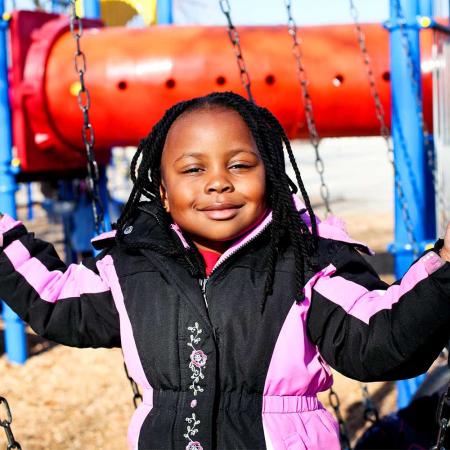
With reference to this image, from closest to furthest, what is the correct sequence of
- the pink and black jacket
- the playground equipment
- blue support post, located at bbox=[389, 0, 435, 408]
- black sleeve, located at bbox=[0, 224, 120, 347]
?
the pink and black jacket < black sleeve, located at bbox=[0, 224, 120, 347] < blue support post, located at bbox=[389, 0, 435, 408] < the playground equipment

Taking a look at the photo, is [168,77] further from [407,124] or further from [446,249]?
[446,249]

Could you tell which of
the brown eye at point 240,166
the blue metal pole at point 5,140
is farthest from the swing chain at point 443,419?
the blue metal pole at point 5,140

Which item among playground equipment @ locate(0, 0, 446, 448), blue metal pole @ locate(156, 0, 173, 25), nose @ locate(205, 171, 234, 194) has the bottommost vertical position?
nose @ locate(205, 171, 234, 194)

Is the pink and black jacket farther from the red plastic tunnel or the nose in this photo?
the red plastic tunnel

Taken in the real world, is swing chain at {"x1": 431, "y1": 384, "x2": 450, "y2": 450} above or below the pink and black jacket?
below

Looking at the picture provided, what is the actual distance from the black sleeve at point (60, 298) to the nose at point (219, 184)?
0.39 meters

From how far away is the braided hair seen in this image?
1652 millimetres

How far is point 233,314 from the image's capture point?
162 centimetres

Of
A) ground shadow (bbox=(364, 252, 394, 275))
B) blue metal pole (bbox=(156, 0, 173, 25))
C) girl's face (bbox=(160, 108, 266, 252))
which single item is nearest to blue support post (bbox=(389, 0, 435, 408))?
girl's face (bbox=(160, 108, 266, 252))

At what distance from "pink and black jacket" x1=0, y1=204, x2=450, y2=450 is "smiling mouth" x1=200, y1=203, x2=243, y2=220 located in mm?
80

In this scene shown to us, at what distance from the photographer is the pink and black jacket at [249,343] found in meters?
1.54

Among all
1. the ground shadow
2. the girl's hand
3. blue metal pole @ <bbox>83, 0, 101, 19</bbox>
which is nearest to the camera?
the girl's hand

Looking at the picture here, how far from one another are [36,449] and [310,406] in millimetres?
2610

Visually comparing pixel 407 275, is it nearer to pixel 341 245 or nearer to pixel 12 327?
pixel 341 245
